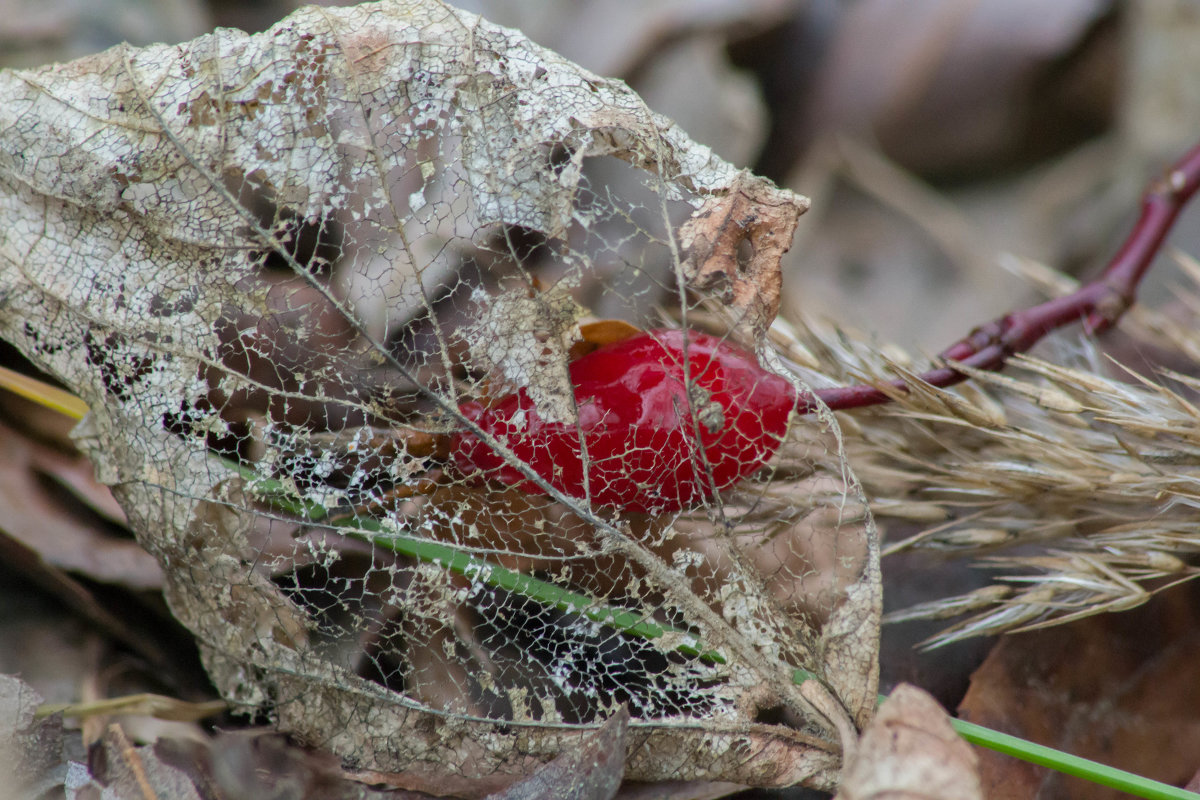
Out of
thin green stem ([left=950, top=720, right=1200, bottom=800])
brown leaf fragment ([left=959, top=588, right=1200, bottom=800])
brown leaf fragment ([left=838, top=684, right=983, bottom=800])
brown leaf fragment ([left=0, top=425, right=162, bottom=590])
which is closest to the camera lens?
brown leaf fragment ([left=838, top=684, right=983, bottom=800])

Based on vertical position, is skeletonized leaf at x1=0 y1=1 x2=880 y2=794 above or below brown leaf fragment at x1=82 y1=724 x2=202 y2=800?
above

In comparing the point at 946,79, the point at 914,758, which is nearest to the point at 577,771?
the point at 914,758

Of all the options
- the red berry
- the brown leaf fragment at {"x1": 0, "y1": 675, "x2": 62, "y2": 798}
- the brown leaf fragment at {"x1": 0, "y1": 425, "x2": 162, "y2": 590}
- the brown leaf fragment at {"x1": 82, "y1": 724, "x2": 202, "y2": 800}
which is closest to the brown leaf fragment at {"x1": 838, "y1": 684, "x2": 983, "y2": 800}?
the red berry

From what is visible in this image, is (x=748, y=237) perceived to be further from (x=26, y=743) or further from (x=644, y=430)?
(x=26, y=743)

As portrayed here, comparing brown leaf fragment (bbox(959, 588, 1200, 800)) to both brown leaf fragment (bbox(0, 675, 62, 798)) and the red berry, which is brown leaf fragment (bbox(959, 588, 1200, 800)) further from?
brown leaf fragment (bbox(0, 675, 62, 798))

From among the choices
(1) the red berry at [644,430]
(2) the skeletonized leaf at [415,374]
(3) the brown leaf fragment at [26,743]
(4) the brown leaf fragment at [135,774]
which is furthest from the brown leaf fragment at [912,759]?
(3) the brown leaf fragment at [26,743]

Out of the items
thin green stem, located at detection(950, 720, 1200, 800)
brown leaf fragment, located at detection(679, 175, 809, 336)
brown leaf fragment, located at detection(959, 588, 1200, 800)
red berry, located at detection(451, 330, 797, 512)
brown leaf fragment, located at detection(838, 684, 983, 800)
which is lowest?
brown leaf fragment, located at detection(959, 588, 1200, 800)

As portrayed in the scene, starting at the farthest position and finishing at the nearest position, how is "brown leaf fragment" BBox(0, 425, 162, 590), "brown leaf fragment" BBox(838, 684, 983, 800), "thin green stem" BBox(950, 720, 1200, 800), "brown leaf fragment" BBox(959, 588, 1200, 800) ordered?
1. "brown leaf fragment" BBox(0, 425, 162, 590)
2. "brown leaf fragment" BBox(959, 588, 1200, 800)
3. "thin green stem" BBox(950, 720, 1200, 800)
4. "brown leaf fragment" BBox(838, 684, 983, 800)
